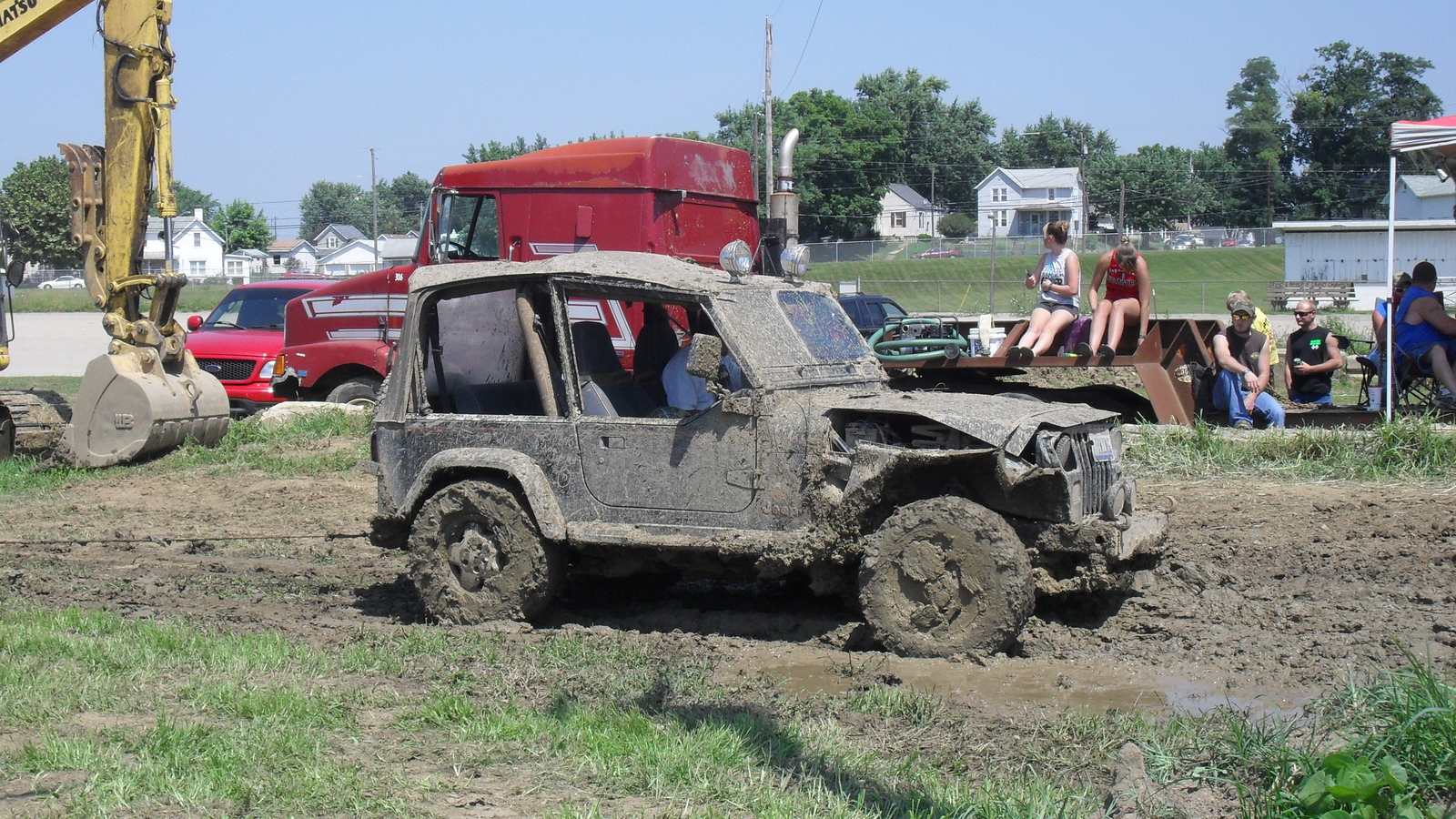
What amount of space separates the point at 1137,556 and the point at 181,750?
14.6 feet

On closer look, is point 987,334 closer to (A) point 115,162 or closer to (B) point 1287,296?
(A) point 115,162

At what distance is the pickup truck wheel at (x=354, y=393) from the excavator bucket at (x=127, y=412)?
1.73 metres

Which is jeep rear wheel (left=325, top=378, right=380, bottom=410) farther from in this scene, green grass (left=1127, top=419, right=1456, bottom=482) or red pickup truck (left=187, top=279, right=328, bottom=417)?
green grass (left=1127, top=419, right=1456, bottom=482)

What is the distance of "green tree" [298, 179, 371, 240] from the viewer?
471ft

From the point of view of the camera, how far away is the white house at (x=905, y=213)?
88500 mm

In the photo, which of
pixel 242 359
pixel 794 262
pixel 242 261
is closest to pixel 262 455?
pixel 242 359

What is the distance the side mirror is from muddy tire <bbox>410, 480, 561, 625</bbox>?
1.24m

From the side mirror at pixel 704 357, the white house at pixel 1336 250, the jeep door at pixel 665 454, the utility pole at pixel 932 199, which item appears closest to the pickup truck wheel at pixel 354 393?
the jeep door at pixel 665 454

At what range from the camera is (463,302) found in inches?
280

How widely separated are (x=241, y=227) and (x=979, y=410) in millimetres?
110150

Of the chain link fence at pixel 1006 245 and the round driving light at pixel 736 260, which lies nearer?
the round driving light at pixel 736 260

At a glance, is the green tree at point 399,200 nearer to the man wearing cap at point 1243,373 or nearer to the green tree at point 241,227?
the green tree at point 241,227

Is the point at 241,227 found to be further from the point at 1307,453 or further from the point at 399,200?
the point at 1307,453

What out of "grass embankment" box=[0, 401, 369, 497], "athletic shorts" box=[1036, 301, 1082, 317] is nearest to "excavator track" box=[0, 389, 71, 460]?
"grass embankment" box=[0, 401, 369, 497]
